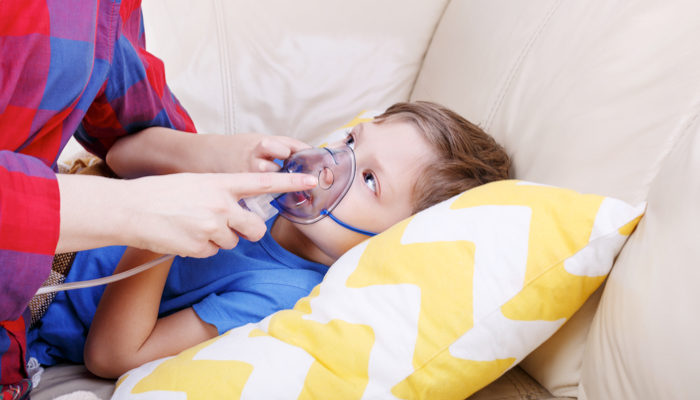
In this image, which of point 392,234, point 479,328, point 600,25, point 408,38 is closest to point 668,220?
point 479,328

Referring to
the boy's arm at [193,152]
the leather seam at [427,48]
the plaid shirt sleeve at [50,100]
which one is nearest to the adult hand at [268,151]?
the boy's arm at [193,152]

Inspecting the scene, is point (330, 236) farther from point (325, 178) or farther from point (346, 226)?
point (325, 178)

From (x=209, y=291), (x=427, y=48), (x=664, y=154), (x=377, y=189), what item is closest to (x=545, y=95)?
(x=664, y=154)

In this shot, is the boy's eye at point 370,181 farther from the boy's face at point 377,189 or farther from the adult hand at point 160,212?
the adult hand at point 160,212

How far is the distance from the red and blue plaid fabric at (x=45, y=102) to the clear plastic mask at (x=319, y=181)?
438 millimetres

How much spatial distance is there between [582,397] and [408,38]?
1.39 metres

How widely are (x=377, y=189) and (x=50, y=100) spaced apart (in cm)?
68

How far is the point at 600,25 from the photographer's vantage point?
1.00 m

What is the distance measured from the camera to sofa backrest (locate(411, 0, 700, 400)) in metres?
0.60

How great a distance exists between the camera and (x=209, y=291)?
1.07 meters

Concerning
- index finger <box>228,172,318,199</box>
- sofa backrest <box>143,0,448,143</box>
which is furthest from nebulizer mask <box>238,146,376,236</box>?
sofa backrest <box>143,0,448,143</box>

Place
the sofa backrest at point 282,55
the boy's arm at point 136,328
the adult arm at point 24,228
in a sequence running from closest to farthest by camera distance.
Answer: the adult arm at point 24,228 < the boy's arm at point 136,328 < the sofa backrest at point 282,55

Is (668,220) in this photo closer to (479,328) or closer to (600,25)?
(479,328)

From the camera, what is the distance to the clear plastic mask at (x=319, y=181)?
963 millimetres
